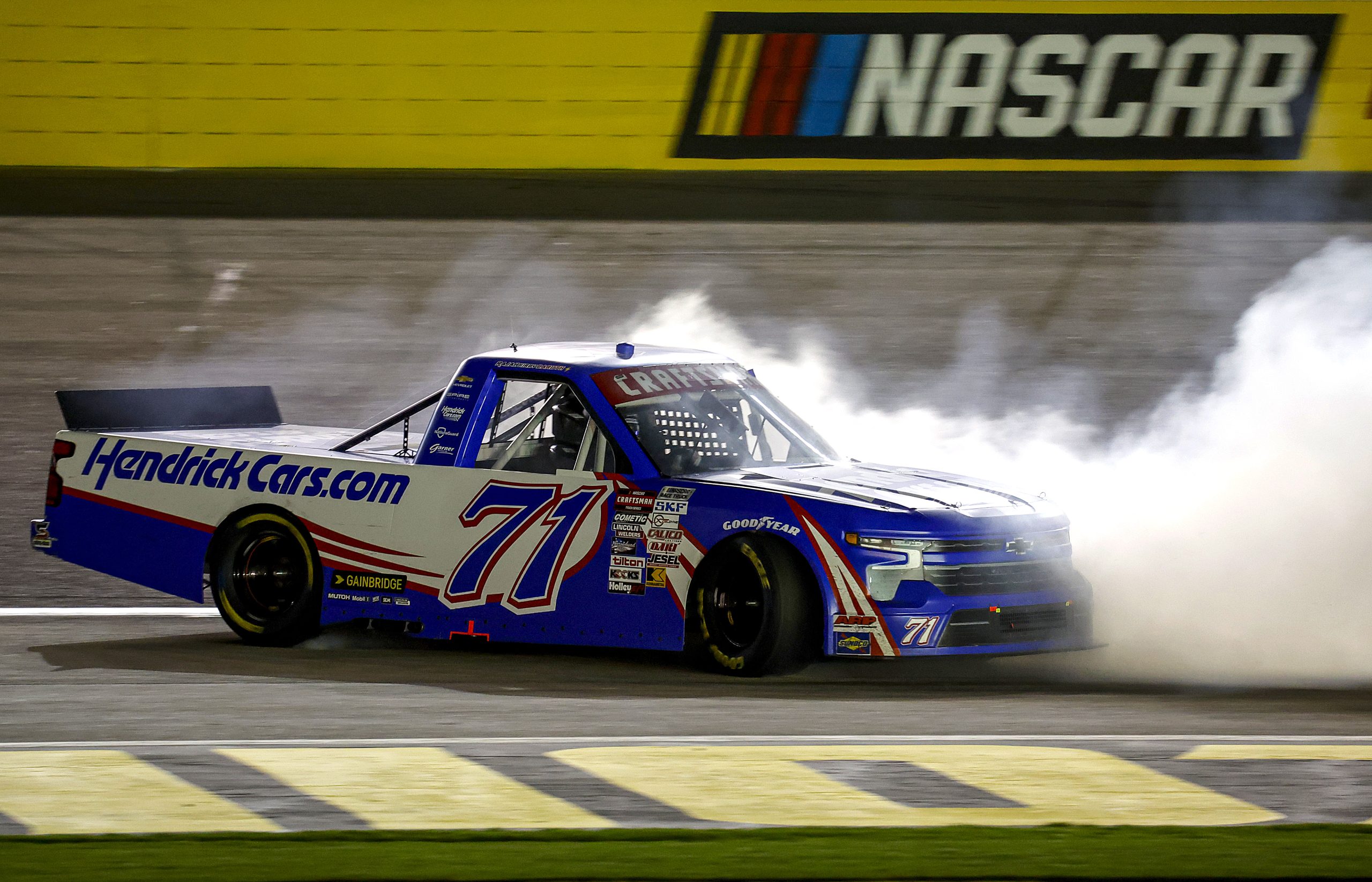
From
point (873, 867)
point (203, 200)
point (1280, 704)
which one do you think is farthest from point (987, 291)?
point (873, 867)

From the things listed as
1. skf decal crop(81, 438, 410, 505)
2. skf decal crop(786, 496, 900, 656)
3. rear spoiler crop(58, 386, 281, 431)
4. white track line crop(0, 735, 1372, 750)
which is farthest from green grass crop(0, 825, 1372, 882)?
rear spoiler crop(58, 386, 281, 431)

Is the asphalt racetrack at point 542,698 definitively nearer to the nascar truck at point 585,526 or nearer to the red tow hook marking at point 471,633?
the red tow hook marking at point 471,633

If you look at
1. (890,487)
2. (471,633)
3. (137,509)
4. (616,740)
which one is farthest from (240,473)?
(616,740)

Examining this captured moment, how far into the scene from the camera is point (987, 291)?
18719mm

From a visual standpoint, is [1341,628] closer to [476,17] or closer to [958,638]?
[958,638]

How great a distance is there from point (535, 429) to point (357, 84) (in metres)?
12.7

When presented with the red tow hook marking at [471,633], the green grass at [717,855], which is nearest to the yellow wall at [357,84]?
the red tow hook marking at [471,633]

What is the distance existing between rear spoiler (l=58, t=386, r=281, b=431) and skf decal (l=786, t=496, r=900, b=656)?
3.74 m

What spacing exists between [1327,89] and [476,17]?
8.32 metres

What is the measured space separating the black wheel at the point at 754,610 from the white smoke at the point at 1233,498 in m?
1.34

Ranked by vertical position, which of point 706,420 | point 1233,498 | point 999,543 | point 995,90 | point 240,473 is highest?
point 995,90

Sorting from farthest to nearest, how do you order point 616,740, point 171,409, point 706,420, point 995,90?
point 995,90, point 171,409, point 706,420, point 616,740

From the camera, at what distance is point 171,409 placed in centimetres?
1058

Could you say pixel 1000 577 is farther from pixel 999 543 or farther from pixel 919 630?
pixel 919 630
